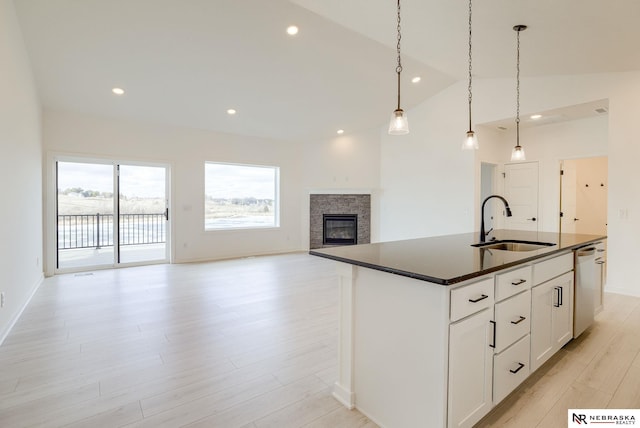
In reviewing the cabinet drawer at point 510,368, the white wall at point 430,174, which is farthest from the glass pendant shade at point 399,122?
the white wall at point 430,174

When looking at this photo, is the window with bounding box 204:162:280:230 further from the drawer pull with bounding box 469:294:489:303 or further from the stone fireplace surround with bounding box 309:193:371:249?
the drawer pull with bounding box 469:294:489:303

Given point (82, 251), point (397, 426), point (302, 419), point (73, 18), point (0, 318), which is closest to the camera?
point (397, 426)

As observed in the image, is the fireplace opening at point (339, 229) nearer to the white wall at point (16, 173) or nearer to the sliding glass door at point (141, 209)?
the sliding glass door at point (141, 209)

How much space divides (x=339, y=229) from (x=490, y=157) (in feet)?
12.1

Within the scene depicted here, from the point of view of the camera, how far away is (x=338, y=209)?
8.05 metres

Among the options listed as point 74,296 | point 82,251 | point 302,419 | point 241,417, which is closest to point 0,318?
point 74,296

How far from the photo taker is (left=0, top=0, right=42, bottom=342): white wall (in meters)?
2.96

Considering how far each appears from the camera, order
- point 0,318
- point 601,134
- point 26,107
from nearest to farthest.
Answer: point 0,318 < point 26,107 < point 601,134

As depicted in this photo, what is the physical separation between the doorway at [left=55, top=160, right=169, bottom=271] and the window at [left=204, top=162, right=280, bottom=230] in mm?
908

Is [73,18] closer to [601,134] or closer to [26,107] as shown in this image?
[26,107]

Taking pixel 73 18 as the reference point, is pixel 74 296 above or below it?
below

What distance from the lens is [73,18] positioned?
3461 mm

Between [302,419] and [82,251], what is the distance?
6.59 m

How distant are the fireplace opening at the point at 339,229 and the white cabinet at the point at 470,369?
631 centimetres
